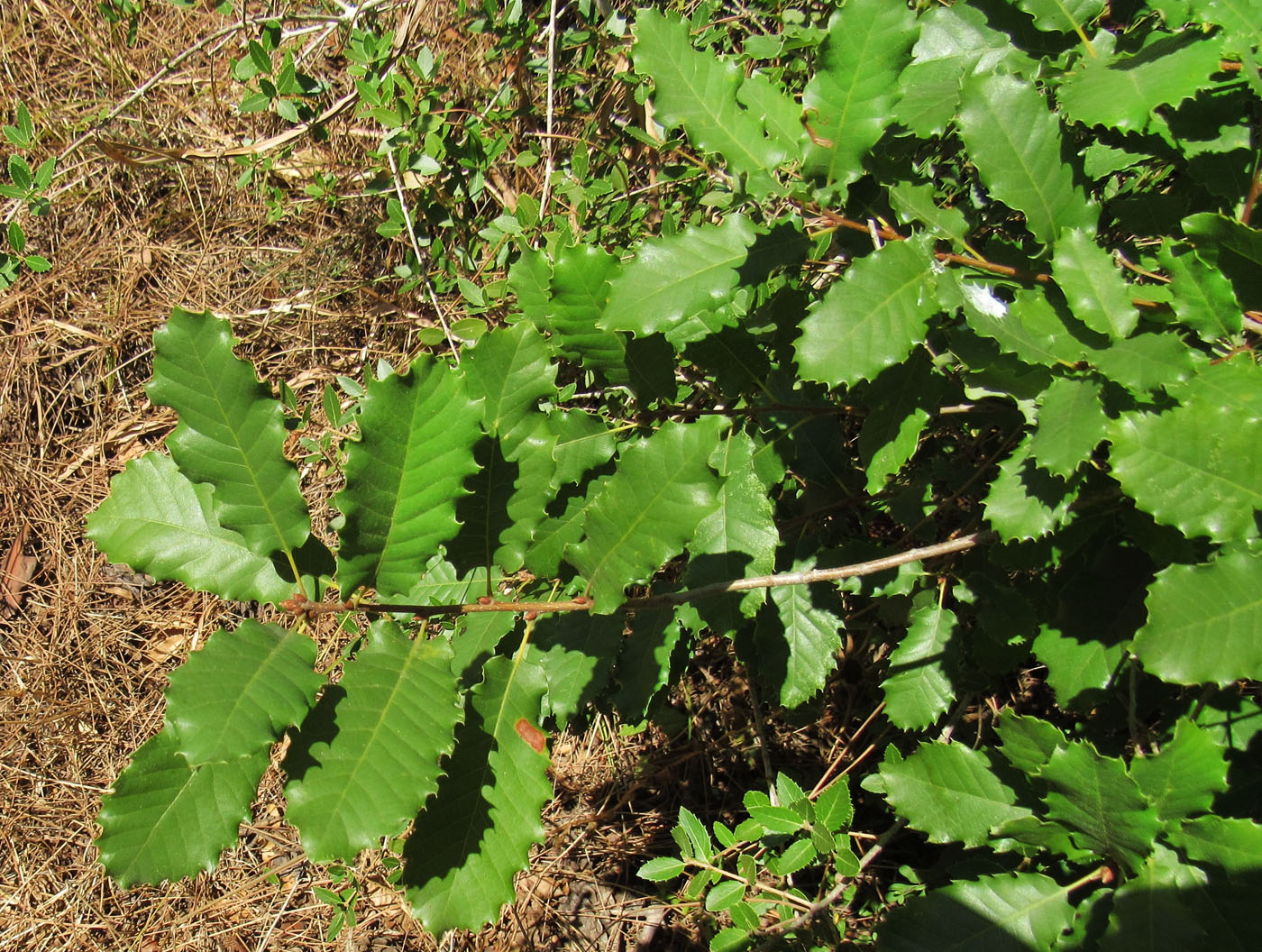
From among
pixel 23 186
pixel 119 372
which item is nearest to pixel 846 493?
pixel 23 186

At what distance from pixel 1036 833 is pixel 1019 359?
2.53ft

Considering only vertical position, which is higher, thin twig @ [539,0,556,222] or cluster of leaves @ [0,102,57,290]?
cluster of leaves @ [0,102,57,290]

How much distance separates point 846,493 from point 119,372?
3.31m

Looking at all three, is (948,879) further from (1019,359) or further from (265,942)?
(265,942)

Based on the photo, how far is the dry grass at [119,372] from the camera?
137 inches

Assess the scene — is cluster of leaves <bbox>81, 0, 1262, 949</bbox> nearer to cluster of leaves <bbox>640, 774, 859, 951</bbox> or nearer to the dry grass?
cluster of leaves <bbox>640, 774, 859, 951</bbox>

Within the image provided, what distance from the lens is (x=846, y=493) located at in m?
1.96

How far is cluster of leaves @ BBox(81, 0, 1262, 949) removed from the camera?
119cm

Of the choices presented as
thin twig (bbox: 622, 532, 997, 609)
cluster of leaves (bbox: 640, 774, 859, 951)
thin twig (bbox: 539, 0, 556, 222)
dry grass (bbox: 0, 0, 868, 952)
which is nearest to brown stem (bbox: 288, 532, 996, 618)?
thin twig (bbox: 622, 532, 997, 609)

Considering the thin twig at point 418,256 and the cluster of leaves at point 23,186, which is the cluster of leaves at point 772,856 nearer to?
the thin twig at point 418,256

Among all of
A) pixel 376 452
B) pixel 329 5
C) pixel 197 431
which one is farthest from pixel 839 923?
pixel 329 5

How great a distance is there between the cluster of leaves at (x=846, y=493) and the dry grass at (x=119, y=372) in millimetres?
2093

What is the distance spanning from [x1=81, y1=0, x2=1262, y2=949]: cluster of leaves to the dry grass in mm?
2093

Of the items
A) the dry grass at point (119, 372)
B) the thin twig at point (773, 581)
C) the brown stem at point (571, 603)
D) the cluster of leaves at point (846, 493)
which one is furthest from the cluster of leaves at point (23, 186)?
the thin twig at point (773, 581)
